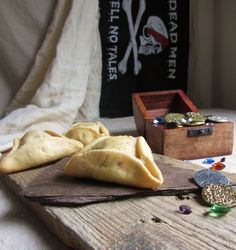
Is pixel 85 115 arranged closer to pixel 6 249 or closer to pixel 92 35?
pixel 92 35

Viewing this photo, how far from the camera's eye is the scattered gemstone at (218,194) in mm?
435

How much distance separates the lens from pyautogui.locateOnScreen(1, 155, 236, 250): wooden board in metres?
0.36

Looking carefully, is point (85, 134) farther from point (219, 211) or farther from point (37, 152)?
point (219, 211)

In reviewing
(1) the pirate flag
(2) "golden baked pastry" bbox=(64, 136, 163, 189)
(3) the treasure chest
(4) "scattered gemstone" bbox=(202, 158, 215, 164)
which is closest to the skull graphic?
(1) the pirate flag

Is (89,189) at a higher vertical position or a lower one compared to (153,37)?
lower

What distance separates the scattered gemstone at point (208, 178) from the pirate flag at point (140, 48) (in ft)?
2.10

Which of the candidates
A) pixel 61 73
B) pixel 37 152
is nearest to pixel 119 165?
pixel 37 152

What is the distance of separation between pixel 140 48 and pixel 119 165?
2.33 feet

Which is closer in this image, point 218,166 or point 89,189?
point 89,189

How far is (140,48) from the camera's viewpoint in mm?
1125

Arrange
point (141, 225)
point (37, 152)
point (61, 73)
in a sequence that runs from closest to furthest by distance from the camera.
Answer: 1. point (141, 225)
2. point (37, 152)
3. point (61, 73)

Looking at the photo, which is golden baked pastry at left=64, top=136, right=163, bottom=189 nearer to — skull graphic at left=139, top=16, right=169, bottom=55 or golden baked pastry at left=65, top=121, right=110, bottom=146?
golden baked pastry at left=65, top=121, right=110, bottom=146

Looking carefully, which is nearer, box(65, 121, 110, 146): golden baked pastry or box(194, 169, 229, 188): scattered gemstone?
box(194, 169, 229, 188): scattered gemstone

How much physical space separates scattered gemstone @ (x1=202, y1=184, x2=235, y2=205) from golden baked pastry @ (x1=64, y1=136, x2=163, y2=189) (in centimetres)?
6
